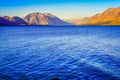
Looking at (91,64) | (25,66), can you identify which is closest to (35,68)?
(25,66)

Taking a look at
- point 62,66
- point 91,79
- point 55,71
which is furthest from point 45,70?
point 91,79

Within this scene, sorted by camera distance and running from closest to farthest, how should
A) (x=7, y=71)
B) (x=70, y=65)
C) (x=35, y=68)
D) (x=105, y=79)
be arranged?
(x=105, y=79), (x=7, y=71), (x=35, y=68), (x=70, y=65)

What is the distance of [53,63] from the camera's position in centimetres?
3853

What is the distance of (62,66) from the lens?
35906 mm

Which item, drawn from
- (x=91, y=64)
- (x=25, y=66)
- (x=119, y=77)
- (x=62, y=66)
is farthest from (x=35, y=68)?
(x=119, y=77)

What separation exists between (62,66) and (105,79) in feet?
31.8

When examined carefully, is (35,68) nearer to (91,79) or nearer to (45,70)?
(45,70)

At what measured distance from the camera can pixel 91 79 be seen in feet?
91.4

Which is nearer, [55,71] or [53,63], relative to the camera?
[55,71]

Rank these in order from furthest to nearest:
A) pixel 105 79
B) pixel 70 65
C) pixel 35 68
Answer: pixel 70 65 → pixel 35 68 → pixel 105 79

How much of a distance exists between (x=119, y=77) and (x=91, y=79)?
3.69 meters

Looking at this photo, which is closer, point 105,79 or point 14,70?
point 105,79

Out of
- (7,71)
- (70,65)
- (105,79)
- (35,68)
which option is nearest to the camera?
(105,79)

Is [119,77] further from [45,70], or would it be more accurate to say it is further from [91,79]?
[45,70]
